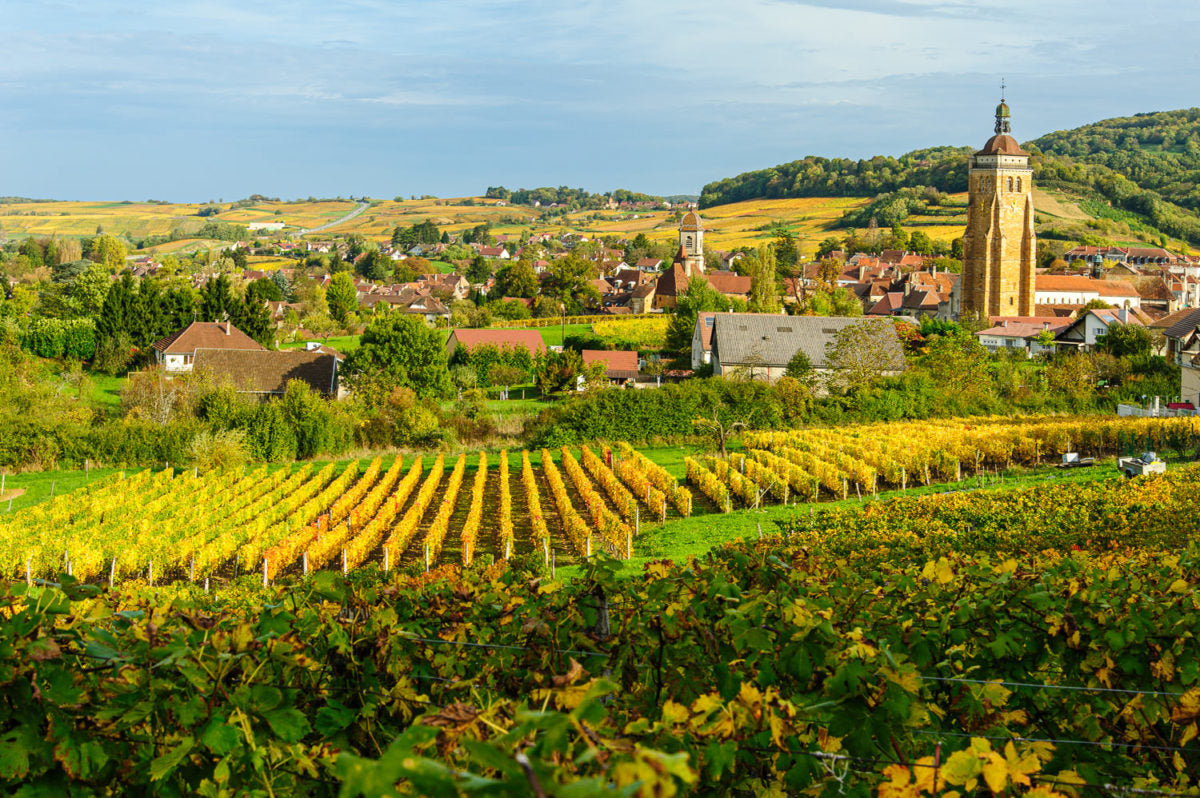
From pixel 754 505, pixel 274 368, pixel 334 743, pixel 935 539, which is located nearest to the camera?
pixel 334 743

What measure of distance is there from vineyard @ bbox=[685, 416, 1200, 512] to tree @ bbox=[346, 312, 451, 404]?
1550cm

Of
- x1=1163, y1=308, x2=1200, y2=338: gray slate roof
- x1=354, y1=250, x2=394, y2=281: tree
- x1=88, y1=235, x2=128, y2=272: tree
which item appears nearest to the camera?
x1=1163, y1=308, x2=1200, y2=338: gray slate roof

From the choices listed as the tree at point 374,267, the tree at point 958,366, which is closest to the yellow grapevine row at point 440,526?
the tree at point 958,366

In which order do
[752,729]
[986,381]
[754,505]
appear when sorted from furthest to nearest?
[986,381], [754,505], [752,729]

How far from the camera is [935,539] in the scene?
13102 millimetres

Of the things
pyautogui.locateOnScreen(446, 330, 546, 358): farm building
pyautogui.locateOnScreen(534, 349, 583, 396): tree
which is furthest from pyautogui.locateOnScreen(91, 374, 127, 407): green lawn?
pyautogui.locateOnScreen(534, 349, 583, 396): tree

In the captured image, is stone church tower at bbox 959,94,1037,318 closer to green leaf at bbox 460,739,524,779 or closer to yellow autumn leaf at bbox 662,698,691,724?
yellow autumn leaf at bbox 662,698,691,724

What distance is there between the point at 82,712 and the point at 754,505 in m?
21.3

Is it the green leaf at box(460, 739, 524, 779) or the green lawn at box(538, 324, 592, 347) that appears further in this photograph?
the green lawn at box(538, 324, 592, 347)

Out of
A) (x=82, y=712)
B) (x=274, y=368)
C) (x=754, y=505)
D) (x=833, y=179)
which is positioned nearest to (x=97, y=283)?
(x=274, y=368)

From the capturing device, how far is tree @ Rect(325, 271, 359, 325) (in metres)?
74.6

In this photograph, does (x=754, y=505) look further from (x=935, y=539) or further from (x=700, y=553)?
(x=935, y=539)

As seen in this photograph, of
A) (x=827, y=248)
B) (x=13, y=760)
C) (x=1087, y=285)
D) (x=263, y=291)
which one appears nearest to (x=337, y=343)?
(x=263, y=291)

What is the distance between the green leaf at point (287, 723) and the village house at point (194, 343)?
4705 cm
